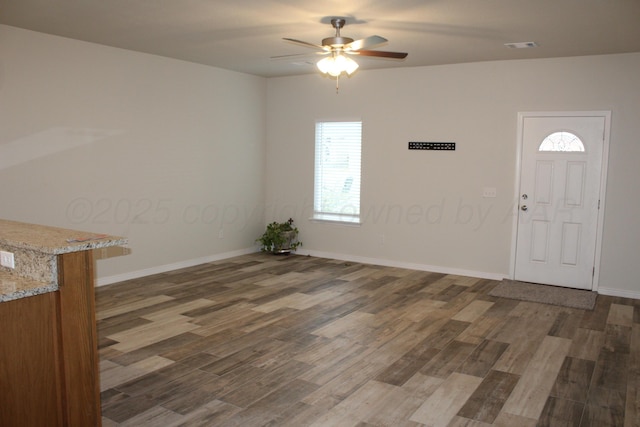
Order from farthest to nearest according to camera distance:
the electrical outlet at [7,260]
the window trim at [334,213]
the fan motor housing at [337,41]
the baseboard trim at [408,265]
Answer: the window trim at [334,213] → the baseboard trim at [408,265] → the fan motor housing at [337,41] → the electrical outlet at [7,260]

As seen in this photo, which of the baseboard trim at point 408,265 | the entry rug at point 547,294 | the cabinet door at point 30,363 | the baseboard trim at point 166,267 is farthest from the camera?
the baseboard trim at point 408,265

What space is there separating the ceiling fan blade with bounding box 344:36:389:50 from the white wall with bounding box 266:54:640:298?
8.63 feet

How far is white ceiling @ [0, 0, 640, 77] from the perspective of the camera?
13.3ft

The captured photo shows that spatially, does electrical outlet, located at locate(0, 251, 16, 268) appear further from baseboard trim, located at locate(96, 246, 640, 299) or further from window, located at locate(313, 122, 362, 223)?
window, located at locate(313, 122, 362, 223)

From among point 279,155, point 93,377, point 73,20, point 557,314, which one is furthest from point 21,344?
point 279,155

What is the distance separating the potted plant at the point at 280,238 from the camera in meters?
7.88

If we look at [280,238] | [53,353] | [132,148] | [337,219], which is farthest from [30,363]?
[337,219]

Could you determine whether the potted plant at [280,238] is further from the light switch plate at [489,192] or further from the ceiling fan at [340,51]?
the ceiling fan at [340,51]

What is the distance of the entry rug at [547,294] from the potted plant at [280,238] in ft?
10.4

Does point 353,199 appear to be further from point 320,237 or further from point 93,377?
point 93,377

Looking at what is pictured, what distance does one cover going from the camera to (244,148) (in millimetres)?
7855

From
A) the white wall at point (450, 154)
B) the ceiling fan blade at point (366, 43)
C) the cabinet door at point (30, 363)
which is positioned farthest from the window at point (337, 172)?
the cabinet door at point (30, 363)

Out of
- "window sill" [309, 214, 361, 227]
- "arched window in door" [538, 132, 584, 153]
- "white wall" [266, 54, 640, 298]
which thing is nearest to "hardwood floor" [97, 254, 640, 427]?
"white wall" [266, 54, 640, 298]

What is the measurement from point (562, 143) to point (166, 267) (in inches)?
200
